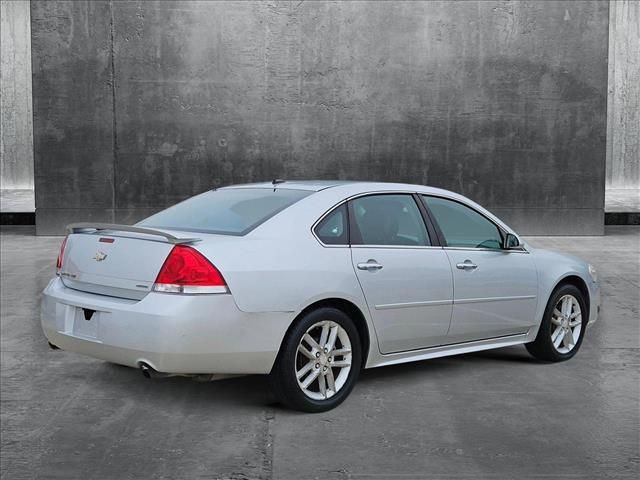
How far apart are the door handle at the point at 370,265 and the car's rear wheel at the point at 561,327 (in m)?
1.80

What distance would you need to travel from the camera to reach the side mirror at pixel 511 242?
682cm

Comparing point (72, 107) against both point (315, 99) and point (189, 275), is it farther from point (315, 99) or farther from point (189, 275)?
point (189, 275)

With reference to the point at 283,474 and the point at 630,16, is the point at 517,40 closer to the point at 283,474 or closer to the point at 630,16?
the point at 630,16

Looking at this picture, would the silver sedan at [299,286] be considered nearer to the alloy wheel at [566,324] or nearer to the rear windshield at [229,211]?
the rear windshield at [229,211]

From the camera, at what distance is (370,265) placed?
591 centimetres

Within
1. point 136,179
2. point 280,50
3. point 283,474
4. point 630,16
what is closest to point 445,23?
point 280,50

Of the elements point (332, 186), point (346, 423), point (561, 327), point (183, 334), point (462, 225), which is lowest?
point (346, 423)

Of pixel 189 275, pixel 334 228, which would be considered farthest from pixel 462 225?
pixel 189 275

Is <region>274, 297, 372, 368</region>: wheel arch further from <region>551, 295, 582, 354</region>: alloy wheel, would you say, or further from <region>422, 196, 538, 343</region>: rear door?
<region>551, 295, 582, 354</region>: alloy wheel

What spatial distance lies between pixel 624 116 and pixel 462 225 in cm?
2006

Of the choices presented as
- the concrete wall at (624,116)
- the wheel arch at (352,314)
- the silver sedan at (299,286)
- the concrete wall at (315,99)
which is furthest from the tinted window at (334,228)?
the concrete wall at (624,116)

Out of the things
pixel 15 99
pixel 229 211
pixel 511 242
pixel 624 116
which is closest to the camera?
pixel 229 211

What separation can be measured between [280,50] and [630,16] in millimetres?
11825

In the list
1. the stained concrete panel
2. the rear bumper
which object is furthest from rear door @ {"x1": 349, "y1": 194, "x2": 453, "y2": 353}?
the stained concrete panel
